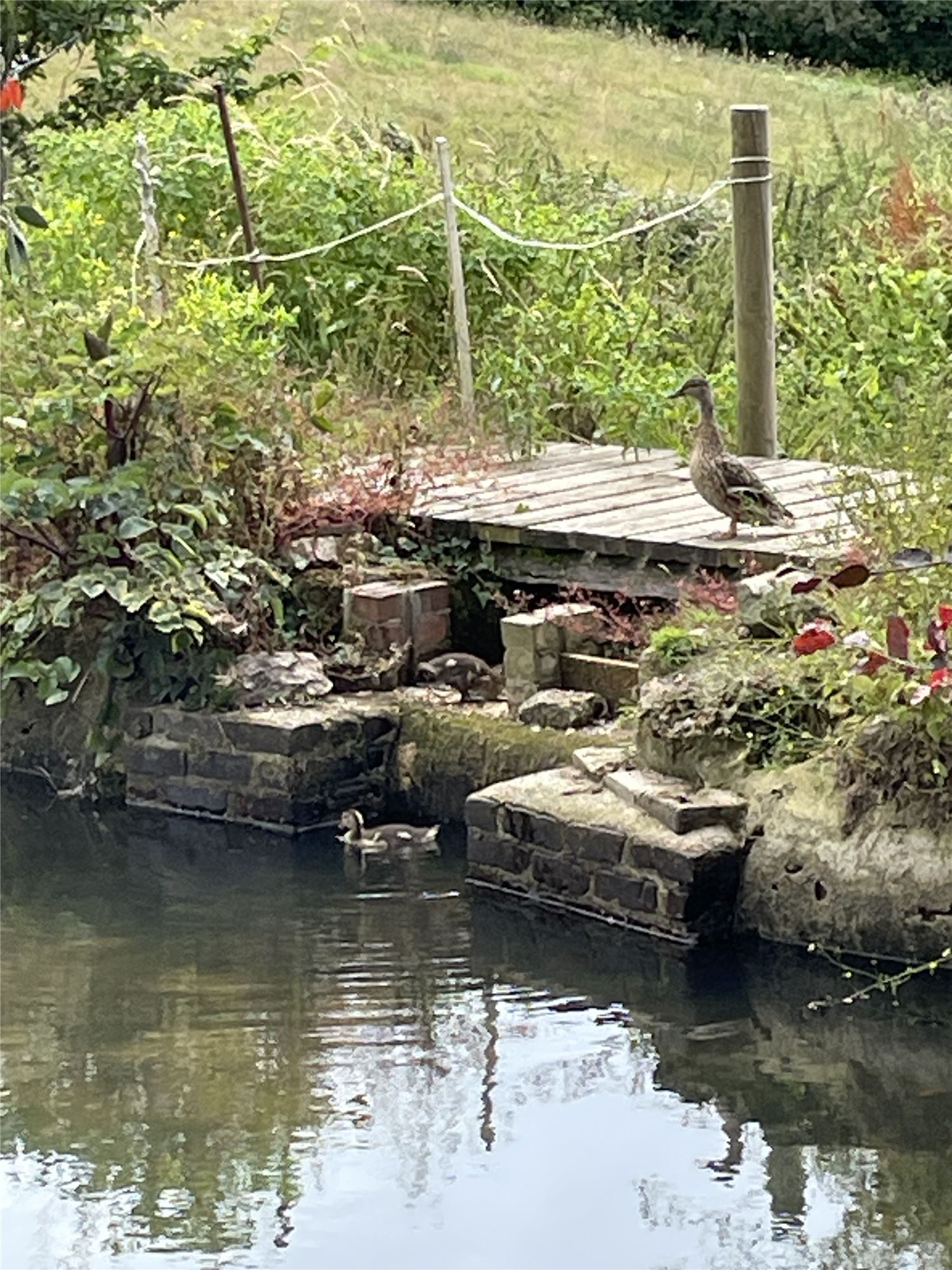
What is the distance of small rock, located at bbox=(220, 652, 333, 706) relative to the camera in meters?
9.09

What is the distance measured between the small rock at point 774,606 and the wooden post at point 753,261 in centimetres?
228

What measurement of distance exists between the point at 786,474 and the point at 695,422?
1199 mm

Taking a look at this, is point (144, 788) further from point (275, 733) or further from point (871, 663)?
point (871, 663)

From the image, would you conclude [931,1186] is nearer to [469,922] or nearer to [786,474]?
[469,922]

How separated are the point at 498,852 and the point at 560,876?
31 centimetres

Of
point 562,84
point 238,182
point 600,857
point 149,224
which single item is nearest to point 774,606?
point 600,857

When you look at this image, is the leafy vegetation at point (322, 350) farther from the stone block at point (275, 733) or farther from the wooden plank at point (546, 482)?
the stone block at point (275, 733)

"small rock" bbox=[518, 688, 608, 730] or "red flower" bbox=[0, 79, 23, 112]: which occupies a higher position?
"red flower" bbox=[0, 79, 23, 112]

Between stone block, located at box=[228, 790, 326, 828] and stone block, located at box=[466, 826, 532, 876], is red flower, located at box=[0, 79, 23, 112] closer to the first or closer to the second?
stone block, located at box=[466, 826, 532, 876]

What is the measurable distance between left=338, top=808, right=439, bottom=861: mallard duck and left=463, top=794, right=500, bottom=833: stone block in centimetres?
50

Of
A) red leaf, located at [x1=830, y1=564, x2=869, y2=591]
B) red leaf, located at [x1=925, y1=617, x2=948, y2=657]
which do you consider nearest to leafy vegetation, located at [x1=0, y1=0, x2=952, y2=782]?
red leaf, located at [x1=925, y1=617, x2=948, y2=657]

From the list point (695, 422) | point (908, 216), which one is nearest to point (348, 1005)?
point (695, 422)

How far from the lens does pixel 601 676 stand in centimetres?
879

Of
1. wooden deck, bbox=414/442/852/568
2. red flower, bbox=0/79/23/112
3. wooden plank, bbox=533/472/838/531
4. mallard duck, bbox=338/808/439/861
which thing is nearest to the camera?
red flower, bbox=0/79/23/112
